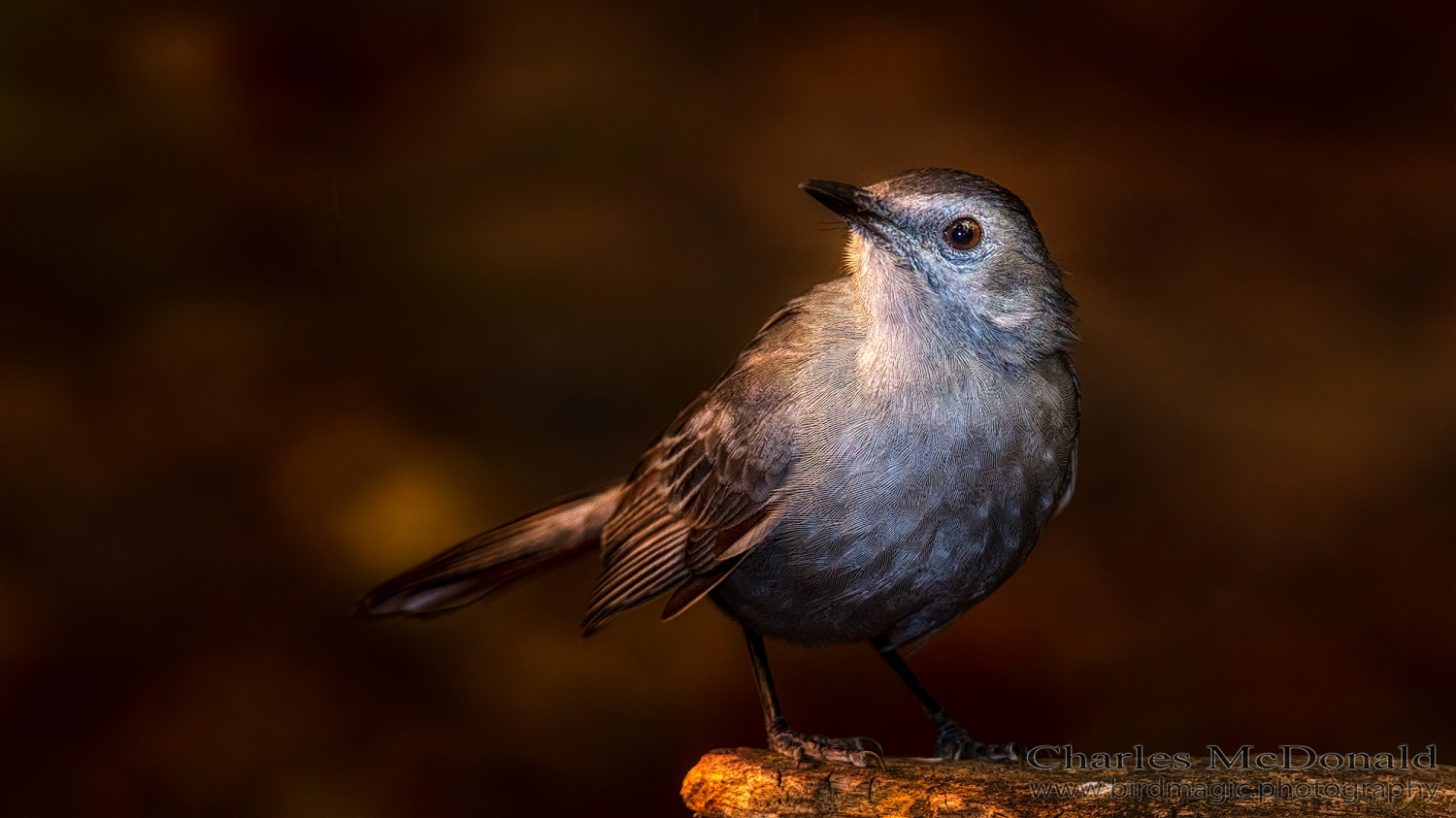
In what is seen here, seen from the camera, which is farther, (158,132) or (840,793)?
(158,132)

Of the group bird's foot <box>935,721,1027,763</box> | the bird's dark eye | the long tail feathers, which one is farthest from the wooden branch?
the bird's dark eye

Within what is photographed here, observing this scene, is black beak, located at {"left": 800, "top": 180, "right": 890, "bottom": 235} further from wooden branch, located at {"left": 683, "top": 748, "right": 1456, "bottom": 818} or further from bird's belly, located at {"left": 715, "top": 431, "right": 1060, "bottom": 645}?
wooden branch, located at {"left": 683, "top": 748, "right": 1456, "bottom": 818}

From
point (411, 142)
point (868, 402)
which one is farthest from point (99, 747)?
point (868, 402)

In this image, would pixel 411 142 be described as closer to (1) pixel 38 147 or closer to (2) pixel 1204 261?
(1) pixel 38 147

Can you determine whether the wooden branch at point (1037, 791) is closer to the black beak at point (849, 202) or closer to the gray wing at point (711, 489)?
the gray wing at point (711, 489)

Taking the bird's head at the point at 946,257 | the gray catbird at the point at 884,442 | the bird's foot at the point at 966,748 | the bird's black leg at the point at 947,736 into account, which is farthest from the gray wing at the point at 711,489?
the bird's foot at the point at 966,748

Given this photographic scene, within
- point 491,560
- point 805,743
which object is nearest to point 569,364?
point 491,560
